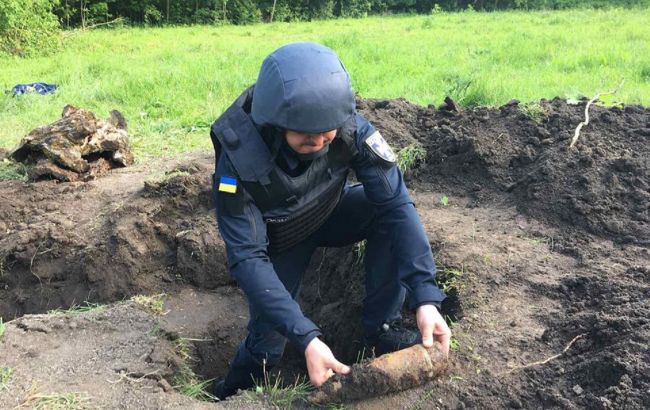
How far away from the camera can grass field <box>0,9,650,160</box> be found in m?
6.98

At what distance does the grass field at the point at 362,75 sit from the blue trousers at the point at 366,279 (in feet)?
10.8

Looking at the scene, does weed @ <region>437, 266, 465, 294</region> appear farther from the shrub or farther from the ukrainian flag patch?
the shrub

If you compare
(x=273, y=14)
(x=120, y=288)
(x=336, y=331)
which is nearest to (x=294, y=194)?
(x=336, y=331)

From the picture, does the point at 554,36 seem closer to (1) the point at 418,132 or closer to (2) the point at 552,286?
(1) the point at 418,132

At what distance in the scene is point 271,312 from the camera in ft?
8.02

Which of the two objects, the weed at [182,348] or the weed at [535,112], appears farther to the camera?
the weed at [535,112]

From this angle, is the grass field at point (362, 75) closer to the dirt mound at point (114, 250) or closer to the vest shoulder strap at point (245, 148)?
the dirt mound at point (114, 250)

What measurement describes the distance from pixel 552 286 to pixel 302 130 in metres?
1.65

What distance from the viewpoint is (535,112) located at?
16.0 feet

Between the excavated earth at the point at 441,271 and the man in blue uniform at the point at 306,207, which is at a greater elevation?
the man in blue uniform at the point at 306,207

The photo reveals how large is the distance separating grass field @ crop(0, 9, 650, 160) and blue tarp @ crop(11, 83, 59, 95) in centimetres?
22

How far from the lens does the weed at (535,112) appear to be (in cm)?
484

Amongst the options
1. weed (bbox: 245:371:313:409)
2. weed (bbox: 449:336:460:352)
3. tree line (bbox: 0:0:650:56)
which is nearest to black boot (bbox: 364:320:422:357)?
weed (bbox: 449:336:460:352)

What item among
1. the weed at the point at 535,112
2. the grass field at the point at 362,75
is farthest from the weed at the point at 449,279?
the grass field at the point at 362,75
